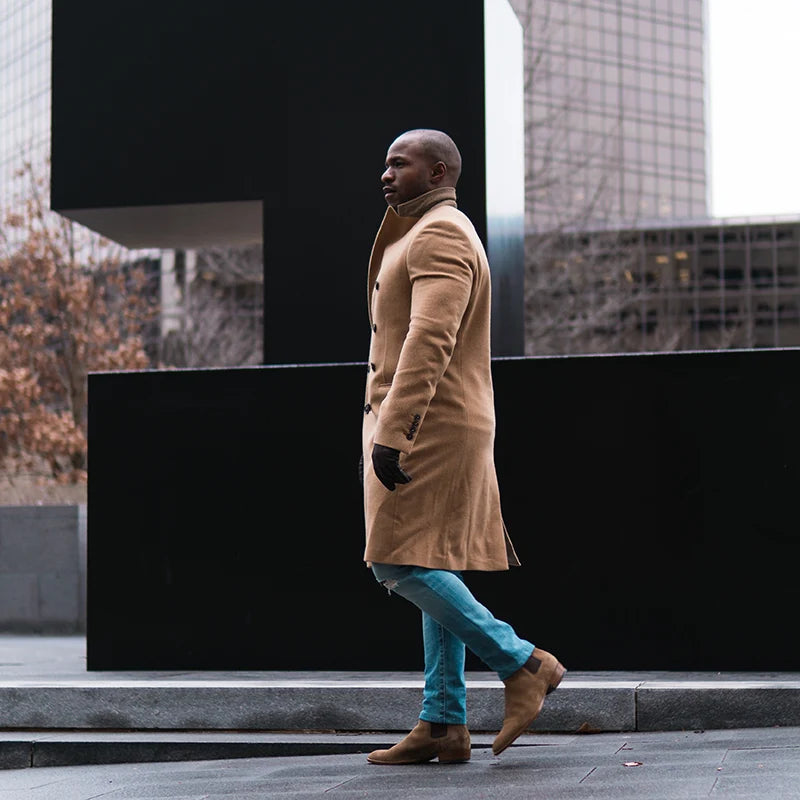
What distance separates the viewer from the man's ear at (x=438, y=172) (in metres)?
4.77

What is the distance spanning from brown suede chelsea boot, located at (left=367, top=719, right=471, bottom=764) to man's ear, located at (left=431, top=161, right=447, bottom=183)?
68.7 inches

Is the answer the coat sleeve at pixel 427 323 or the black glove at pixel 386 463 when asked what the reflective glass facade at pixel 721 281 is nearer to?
the coat sleeve at pixel 427 323

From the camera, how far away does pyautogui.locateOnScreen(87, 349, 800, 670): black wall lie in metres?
6.05

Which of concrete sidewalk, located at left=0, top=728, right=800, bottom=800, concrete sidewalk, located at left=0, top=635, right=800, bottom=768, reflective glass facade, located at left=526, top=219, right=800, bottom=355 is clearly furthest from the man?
reflective glass facade, located at left=526, top=219, right=800, bottom=355

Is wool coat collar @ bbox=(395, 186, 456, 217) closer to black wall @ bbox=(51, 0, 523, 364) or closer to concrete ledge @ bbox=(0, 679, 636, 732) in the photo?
concrete ledge @ bbox=(0, 679, 636, 732)

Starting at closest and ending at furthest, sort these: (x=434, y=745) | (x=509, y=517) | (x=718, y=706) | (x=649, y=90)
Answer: (x=434, y=745)
(x=718, y=706)
(x=509, y=517)
(x=649, y=90)

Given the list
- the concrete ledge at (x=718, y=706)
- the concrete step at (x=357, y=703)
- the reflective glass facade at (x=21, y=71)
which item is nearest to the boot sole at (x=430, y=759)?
the concrete step at (x=357, y=703)

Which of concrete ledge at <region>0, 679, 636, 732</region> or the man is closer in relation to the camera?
the man

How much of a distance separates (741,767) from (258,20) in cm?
470

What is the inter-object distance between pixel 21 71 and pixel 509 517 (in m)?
74.9

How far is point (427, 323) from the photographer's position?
437 centimetres

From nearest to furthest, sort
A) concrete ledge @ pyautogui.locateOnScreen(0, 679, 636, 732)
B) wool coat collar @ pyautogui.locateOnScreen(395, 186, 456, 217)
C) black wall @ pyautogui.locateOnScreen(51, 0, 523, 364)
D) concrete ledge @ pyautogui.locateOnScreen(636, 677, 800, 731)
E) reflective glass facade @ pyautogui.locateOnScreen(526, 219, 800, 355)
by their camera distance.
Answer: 1. wool coat collar @ pyautogui.locateOnScreen(395, 186, 456, 217)
2. concrete ledge @ pyautogui.locateOnScreen(636, 677, 800, 731)
3. concrete ledge @ pyautogui.locateOnScreen(0, 679, 636, 732)
4. black wall @ pyautogui.locateOnScreen(51, 0, 523, 364)
5. reflective glass facade @ pyautogui.locateOnScreen(526, 219, 800, 355)

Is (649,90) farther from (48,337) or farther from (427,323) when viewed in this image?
(427,323)

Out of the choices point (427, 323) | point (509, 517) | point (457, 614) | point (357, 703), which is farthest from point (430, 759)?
point (509, 517)
